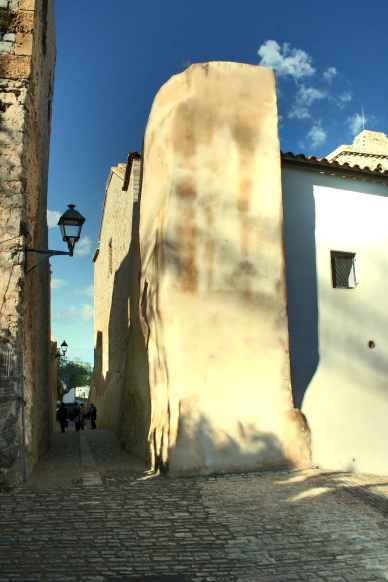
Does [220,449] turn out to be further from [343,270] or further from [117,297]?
[117,297]

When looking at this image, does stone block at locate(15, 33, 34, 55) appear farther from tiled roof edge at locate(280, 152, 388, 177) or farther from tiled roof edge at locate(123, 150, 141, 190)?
tiled roof edge at locate(123, 150, 141, 190)

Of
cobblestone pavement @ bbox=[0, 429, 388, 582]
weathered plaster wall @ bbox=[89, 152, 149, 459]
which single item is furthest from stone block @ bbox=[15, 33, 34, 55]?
cobblestone pavement @ bbox=[0, 429, 388, 582]

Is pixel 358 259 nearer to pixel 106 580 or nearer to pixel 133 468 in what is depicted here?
pixel 133 468

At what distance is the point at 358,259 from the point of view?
28.9 ft

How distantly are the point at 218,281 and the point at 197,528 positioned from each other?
11.5ft

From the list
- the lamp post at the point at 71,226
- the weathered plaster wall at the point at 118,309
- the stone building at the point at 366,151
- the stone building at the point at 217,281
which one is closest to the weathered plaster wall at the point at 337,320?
A: the stone building at the point at 217,281

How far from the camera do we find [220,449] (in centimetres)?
660

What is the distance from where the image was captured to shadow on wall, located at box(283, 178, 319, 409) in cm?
797

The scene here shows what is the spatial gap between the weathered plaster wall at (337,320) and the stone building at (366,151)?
1639 centimetres

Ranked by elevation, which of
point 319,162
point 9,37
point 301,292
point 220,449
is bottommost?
point 220,449

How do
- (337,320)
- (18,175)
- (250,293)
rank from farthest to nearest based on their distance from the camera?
(337,320) < (250,293) < (18,175)

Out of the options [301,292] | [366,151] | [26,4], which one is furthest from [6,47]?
[366,151]

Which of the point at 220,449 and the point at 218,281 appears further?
the point at 218,281

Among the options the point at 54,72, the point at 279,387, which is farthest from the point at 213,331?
the point at 54,72
